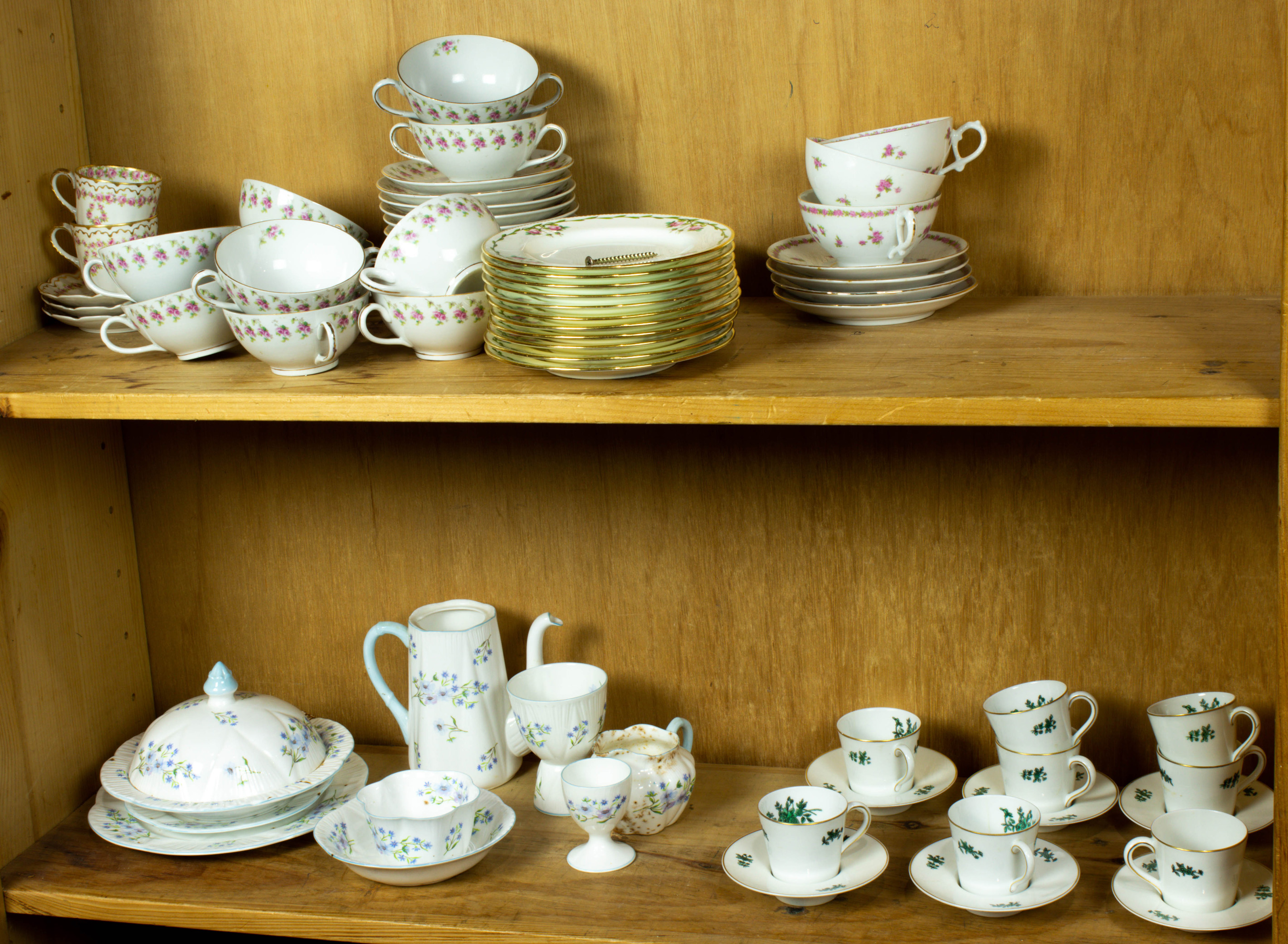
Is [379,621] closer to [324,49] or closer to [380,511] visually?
[380,511]

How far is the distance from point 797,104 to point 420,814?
0.77 meters

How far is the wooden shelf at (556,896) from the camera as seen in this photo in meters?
1.06

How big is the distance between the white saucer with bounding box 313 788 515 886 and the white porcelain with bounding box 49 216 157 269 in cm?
59

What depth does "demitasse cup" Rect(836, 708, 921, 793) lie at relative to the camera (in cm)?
120

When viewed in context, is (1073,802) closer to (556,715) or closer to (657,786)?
(657,786)

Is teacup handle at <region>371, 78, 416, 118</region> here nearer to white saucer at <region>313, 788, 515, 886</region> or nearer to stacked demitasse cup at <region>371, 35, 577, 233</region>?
stacked demitasse cup at <region>371, 35, 577, 233</region>

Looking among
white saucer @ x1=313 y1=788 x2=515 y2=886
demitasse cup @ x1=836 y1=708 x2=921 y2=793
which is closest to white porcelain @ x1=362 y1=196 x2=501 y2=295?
white saucer @ x1=313 y1=788 x2=515 y2=886

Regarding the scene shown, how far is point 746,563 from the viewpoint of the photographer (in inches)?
50.7

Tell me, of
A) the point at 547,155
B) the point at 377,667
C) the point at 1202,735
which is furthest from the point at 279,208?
the point at 1202,735

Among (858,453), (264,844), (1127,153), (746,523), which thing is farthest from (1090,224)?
(264,844)

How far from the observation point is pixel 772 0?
1130 mm

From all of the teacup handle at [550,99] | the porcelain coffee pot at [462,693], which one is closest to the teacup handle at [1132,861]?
the porcelain coffee pot at [462,693]

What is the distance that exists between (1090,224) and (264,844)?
0.99 meters

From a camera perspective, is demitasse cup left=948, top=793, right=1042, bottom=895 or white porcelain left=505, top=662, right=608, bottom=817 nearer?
demitasse cup left=948, top=793, right=1042, bottom=895
